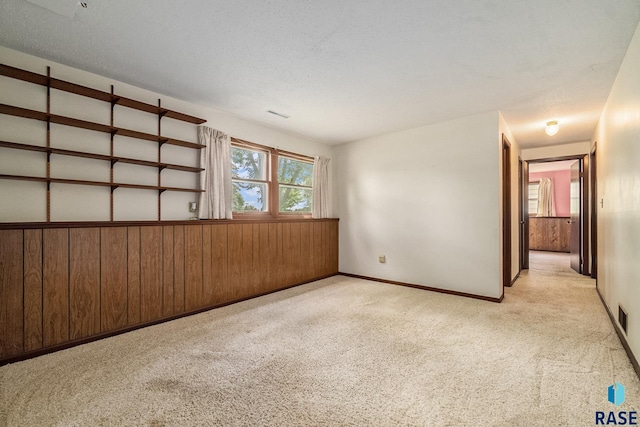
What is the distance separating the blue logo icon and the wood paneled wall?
11.4 feet

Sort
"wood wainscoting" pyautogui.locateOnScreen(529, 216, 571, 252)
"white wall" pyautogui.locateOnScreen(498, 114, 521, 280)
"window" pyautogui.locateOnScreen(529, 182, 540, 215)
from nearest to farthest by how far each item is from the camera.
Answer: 1. "white wall" pyautogui.locateOnScreen(498, 114, 521, 280)
2. "wood wainscoting" pyautogui.locateOnScreen(529, 216, 571, 252)
3. "window" pyautogui.locateOnScreen(529, 182, 540, 215)

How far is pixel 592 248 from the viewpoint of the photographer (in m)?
4.79

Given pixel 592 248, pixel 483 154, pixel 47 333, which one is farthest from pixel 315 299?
pixel 592 248

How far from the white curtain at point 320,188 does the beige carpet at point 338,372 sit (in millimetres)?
2073

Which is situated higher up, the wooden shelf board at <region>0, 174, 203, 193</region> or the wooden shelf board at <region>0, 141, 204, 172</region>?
the wooden shelf board at <region>0, 141, 204, 172</region>

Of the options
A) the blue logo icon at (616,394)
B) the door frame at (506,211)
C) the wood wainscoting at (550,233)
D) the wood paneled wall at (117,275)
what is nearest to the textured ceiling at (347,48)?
the door frame at (506,211)

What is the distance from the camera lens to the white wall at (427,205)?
3.75 metres

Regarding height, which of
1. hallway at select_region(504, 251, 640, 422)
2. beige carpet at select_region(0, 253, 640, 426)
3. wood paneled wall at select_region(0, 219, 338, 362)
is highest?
wood paneled wall at select_region(0, 219, 338, 362)

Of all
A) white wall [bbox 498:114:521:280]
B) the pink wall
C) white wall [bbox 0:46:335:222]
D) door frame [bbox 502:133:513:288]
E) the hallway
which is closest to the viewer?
the hallway

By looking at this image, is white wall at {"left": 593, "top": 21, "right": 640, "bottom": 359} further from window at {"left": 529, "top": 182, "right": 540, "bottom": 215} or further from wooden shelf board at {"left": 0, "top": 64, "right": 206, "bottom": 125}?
window at {"left": 529, "top": 182, "right": 540, "bottom": 215}

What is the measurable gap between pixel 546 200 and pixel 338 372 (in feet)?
31.8

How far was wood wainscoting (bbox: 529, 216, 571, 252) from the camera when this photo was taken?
8375mm

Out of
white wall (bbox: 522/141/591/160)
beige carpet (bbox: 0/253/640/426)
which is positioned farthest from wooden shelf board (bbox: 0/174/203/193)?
white wall (bbox: 522/141/591/160)

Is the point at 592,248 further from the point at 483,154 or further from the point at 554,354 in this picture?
the point at 554,354
